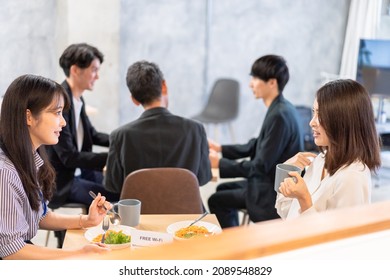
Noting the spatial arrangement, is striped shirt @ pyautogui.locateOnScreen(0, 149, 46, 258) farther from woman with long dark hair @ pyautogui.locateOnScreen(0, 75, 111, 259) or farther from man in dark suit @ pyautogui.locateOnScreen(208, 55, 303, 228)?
man in dark suit @ pyautogui.locateOnScreen(208, 55, 303, 228)

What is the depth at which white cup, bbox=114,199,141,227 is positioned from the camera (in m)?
1.85

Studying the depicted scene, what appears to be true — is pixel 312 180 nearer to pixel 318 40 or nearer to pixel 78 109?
pixel 78 109

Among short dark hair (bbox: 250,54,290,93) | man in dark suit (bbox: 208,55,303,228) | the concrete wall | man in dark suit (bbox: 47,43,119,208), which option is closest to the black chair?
the concrete wall

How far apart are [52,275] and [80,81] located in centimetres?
213

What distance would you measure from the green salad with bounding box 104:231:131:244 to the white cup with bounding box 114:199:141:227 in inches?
6.3

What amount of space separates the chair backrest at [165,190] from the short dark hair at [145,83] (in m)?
0.38

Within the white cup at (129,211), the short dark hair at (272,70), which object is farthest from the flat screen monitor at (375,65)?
the white cup at (129,211)

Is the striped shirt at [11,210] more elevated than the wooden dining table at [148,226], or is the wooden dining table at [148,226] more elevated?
Result: the striped shirt at [11,210]

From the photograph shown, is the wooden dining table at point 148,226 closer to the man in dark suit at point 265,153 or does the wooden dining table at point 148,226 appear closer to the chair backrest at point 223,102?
the man in dark suit at point 265,153

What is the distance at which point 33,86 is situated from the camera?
166cm

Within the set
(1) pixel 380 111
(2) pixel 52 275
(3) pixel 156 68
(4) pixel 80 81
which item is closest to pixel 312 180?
(3) pixel 156 68

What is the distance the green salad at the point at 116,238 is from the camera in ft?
5.49

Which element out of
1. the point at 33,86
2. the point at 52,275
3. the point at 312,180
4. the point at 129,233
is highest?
the point at 33,86

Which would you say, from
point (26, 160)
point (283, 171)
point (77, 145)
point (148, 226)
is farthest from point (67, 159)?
point (283, 171)
